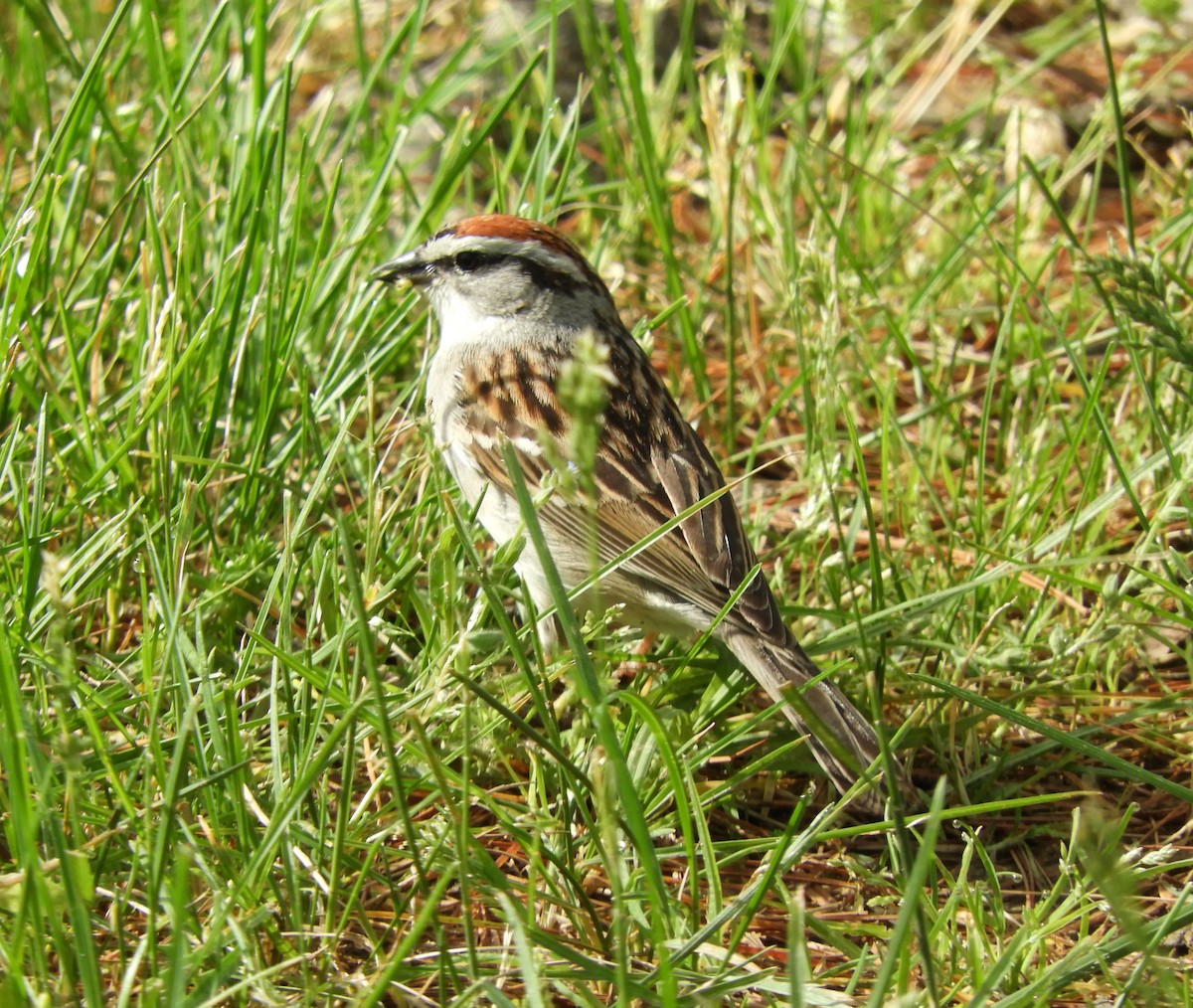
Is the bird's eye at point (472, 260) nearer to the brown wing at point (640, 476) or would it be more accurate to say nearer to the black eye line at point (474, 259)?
the black eye line at point (474, 259)

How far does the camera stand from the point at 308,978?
207cm

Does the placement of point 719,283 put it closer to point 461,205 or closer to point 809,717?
point 461,205

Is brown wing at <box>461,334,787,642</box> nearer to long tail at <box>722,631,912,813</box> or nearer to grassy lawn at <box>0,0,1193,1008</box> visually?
long tail at <box>722,631,912,813</box>

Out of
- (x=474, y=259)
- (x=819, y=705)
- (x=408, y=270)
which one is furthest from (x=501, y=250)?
(x=819, y=705)

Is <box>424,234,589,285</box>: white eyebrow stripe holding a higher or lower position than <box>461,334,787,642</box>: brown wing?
higher

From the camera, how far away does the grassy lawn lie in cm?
210

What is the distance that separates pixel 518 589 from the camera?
3438mm

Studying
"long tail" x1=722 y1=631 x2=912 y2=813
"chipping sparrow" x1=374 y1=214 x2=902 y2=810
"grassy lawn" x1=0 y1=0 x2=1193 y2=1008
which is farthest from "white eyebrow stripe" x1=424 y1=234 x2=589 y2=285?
"long tail" x1=722 y1=631 x2=912 y2=813

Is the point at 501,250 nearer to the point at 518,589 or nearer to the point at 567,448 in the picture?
the point at 567,448

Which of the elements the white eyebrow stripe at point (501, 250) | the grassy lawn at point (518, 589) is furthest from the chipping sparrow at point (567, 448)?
the grassy lawn at point (518, 589)

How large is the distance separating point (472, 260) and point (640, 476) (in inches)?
29.5

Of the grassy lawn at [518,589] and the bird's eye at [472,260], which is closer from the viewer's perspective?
the grassy lawn at [518,589]

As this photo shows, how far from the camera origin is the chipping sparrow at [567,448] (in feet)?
9.24

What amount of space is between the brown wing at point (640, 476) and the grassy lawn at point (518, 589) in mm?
167
